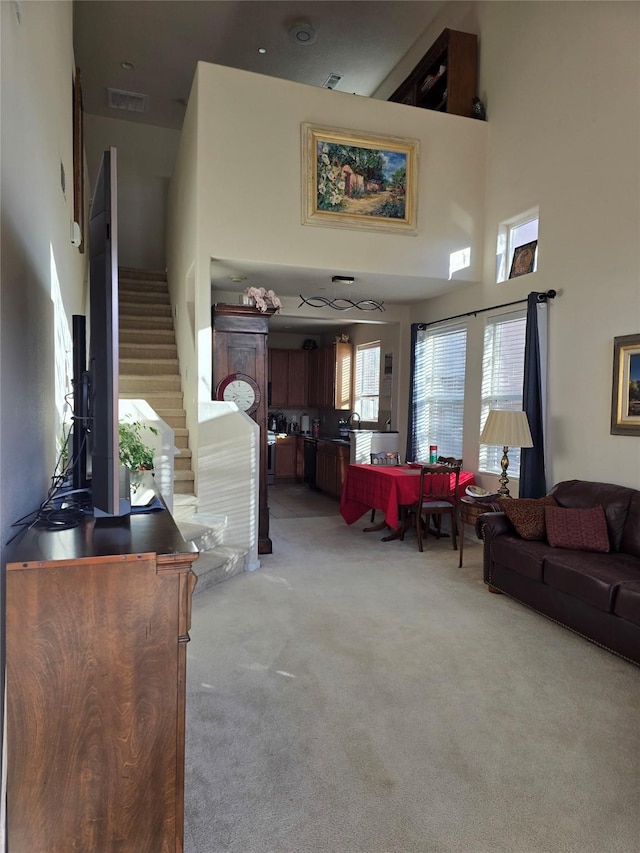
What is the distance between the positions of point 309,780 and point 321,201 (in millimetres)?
4551

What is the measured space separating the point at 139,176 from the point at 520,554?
8099 millimetres

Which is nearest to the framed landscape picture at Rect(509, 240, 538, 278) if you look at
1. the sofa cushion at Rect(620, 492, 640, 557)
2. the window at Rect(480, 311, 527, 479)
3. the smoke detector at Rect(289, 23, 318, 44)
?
the window at Rect(480, 311, 527, 479)

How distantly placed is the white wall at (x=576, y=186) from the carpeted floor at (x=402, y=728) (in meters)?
1.65

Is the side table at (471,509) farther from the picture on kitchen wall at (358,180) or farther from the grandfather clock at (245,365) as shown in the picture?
the picture on kitchen wall at (358,180)

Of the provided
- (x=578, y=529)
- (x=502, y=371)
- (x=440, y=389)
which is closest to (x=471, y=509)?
(x=578, y=529)

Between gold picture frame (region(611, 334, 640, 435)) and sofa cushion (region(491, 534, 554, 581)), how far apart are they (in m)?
1.06

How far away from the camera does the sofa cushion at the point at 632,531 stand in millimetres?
3486

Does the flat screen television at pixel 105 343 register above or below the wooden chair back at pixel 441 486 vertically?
above

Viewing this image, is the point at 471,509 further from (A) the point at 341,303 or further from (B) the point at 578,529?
(A) the point at 341,303

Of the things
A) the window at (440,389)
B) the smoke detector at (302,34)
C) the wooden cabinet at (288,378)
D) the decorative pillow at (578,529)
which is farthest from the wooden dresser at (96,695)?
the wooden cabinet at (288,378)

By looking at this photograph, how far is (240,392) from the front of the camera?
4.96m

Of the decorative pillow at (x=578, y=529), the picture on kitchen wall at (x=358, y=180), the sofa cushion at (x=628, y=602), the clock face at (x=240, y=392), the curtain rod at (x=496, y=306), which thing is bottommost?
the sofa cushion at (x=628, y=602)

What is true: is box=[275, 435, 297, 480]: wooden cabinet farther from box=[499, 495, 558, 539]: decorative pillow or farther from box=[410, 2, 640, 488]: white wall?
box=[499, 495, 558, 539]: decorative pillow

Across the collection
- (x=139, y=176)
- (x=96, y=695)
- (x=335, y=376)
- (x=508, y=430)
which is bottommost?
(x=96, y=695)
